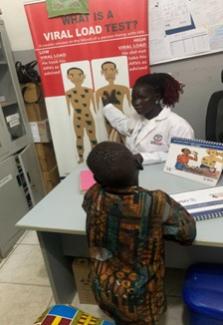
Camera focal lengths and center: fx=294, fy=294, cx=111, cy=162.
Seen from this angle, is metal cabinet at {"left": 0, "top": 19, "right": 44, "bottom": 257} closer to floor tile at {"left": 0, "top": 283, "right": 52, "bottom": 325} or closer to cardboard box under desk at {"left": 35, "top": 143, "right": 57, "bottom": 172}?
cardboard box under desk at {"left": 35, "top": 143, "right": 57, "bottom": 172}

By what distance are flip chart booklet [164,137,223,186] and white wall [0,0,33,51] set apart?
1851mm

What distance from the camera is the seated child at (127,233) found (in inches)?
37.9

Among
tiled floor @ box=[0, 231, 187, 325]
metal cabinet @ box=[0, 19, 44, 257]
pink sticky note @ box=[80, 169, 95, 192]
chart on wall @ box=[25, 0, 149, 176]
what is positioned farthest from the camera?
metal cabinet @ box=[0, 19, 44, 257]

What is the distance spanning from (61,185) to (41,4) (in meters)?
1.49

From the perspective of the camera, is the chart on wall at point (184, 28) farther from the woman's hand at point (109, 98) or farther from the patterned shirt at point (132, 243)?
the patterned shirt at point (132, 243)

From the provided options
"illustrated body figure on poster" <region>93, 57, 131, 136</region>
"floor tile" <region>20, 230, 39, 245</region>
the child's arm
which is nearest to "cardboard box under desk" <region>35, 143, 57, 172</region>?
"floor tile" <region>20, 230, 39, 245</region>

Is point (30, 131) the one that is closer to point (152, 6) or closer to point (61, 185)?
point (61, 185)

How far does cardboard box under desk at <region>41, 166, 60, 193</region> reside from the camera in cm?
299

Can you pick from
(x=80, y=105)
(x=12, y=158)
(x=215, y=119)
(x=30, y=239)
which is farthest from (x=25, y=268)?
(x=215, y=119)

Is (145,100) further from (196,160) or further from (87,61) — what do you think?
(87,61)

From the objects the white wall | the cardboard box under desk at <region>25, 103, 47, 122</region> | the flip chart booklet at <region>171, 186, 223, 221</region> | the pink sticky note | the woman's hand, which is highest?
the white wall

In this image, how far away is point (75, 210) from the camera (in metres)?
1.45

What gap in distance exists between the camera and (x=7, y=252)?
2.46m

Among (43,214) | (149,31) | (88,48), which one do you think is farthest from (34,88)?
(43,214)
